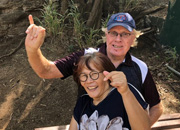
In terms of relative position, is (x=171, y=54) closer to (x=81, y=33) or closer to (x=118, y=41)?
(x=81, y=33)

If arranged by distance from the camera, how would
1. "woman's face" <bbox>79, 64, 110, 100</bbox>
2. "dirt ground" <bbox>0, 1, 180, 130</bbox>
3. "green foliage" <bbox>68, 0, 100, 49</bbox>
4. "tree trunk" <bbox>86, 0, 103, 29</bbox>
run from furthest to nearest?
"tree trunk" <bbox>86, 0, 103, 29</bbox>
"green foliage" <bbox>68, 0, 100, 49</bbox>
"dirt ground" <bbox>0, 1, 180, 130</bbox>
"woman's face" <bbox>79, 64, 110, 100</bbox>

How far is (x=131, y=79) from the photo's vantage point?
1.74m

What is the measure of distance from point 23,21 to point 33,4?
0.45m

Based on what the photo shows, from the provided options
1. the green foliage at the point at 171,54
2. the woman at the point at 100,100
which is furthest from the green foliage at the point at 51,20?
the woman at the point at 100,100

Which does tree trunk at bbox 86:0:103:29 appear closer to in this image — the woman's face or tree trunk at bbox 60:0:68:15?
tree trunk at bbox 60:0:68:15

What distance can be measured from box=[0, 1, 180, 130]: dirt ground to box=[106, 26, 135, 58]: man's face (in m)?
1.73

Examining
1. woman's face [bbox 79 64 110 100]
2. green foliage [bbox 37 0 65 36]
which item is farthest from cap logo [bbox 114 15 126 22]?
green foliage [bbox 37 0 65 36]

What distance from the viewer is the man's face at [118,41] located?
73.5 inches

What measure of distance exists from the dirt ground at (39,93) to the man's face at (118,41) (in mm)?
1725

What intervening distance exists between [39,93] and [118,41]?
212cm

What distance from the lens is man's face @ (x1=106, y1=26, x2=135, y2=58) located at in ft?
6.13

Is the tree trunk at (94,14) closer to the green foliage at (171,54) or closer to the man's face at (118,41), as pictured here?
the green foliage at (171,54)

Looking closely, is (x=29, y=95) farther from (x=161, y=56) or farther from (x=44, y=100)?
(x=161, y=56)

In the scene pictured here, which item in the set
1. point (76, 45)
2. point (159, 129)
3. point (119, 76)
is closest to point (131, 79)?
point (119, 76)
